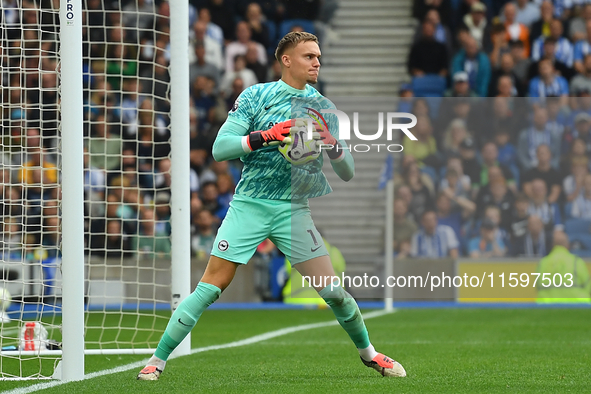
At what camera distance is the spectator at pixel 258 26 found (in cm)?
1791

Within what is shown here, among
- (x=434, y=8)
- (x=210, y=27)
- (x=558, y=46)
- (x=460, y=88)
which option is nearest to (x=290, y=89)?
(x=460, y=88)

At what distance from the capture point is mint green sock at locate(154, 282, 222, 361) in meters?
5.85

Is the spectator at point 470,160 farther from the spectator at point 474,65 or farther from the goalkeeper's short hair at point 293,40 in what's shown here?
the goalkeeper's short hair at point 293,40

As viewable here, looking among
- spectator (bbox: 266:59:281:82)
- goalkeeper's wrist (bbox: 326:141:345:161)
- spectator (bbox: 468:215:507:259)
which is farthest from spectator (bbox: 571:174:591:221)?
spectator (bbox: 266:59:281:82)

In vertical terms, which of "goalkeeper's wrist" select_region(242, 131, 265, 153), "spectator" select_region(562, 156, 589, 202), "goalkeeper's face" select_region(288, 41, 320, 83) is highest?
"goalkeeper's face" select_region(288, 41, 320, 83)

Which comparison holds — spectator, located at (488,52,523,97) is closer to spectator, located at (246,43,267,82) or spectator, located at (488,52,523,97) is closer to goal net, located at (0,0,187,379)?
spectator, located at (246,43,267,82)

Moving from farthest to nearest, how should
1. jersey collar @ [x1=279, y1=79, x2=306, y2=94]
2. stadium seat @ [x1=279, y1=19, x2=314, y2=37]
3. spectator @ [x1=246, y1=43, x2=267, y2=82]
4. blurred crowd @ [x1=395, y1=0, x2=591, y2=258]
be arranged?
stadium seat @ [x1=279, y1=19, x2=314, y2=37]
spectator @ [x1=246, y1=43, x2=267, y2=82]
blurred crowd @ [x1=395, y1=0, x2=591, y2=258]
jersey collar @ [x1=279, y1=79, x2=306, y2=94]

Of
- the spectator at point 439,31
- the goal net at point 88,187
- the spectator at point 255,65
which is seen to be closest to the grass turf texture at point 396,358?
the goal net at point 88,187

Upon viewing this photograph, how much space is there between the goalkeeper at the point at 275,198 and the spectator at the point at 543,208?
19.9 feet

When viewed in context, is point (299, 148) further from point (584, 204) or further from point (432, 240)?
point (584, 204)

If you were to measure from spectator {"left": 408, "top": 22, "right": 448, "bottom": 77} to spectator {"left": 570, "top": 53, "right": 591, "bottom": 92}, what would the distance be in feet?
7.18

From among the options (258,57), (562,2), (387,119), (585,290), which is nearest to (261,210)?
(387,119)

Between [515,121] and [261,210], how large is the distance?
319 inches

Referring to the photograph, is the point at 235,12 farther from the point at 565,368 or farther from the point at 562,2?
the point at 565,368
